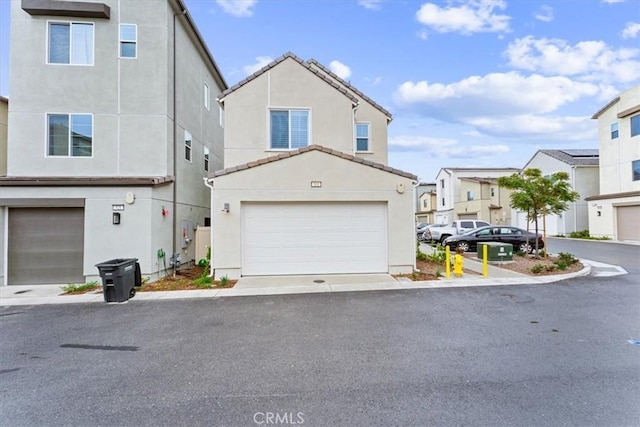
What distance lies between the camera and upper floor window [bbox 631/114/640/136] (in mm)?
22531

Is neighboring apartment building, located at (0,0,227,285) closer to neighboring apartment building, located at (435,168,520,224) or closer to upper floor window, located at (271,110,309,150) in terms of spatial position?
upper floor window, located at (271,110,309,150)

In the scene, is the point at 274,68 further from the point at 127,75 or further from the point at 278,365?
the point at 278,365

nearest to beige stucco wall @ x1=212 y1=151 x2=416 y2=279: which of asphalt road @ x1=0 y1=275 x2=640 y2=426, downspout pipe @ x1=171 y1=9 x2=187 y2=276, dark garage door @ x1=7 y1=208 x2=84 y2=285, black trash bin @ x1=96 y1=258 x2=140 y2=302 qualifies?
black trash bin @ x1=96 y1=258 x2=140 y2=302

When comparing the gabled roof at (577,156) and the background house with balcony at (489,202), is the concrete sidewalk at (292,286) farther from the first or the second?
the background house with balcony at (489,202)

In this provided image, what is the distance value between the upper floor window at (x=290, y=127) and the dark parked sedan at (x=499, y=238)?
9.91m

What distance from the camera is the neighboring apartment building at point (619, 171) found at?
73.6 ft

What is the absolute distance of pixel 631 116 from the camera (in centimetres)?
2298

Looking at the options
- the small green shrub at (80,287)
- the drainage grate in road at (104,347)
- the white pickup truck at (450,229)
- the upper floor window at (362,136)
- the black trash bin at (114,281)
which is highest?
the upper floor window at (362,136)

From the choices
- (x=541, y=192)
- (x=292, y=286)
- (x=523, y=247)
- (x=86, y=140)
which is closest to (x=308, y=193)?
(x=292, y=286)

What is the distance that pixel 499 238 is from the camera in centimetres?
1675

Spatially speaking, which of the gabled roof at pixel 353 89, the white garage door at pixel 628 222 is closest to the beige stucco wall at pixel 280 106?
the gabled roof at pixel 353 89

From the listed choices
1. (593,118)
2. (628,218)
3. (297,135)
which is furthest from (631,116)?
(297,135)

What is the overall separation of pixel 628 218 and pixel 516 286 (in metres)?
21.2

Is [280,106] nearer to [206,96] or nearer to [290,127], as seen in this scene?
[290,127]
